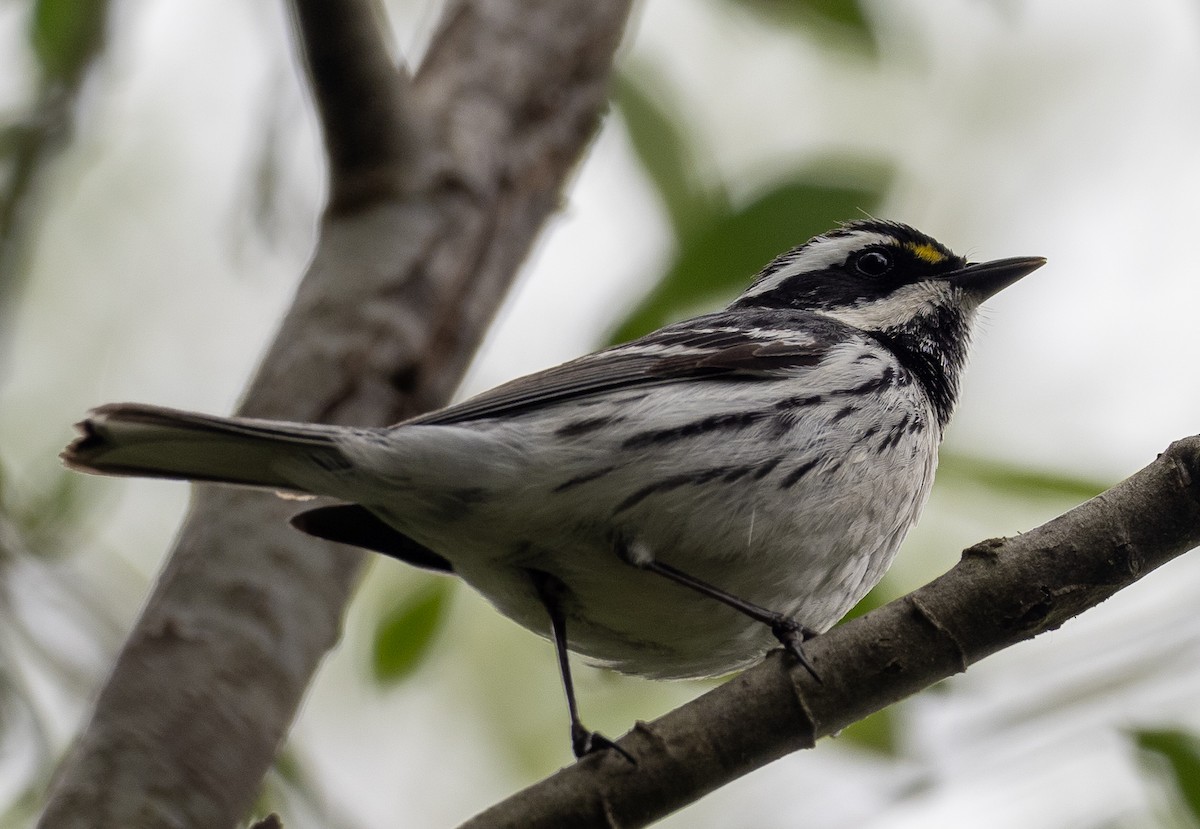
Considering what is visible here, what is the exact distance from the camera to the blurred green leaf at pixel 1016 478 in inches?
167

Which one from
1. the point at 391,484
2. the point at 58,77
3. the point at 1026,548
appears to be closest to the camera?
the point at 1026,548

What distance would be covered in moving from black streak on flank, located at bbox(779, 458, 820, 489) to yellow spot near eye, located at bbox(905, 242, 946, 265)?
1.66m

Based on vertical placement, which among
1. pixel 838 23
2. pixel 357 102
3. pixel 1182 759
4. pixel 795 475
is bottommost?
pixel 1182 759

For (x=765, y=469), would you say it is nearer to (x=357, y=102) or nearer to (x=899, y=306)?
(x=899, y=306)

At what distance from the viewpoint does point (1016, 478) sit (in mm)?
4371

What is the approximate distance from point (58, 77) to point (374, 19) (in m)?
2.07

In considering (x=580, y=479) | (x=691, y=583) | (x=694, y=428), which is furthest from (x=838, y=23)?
(x=691, y=583)

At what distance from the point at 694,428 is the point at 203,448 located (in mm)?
1344

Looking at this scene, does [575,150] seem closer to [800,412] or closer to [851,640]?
[800,412]

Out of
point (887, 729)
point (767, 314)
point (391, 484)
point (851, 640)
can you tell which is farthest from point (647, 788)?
point (767, 314)

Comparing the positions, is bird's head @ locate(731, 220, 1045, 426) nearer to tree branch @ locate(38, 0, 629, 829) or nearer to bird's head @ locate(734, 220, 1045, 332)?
bird's head @ locate(734, 220, 1045, 332)

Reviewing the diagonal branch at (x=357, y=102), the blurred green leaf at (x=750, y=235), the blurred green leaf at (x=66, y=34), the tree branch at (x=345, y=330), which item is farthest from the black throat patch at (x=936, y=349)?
the blurred green leaf at (x=66, y=34)

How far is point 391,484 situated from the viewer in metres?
3.54

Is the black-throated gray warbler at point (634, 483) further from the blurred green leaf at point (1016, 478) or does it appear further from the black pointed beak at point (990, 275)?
the black pointed beak at point (990, 275)
